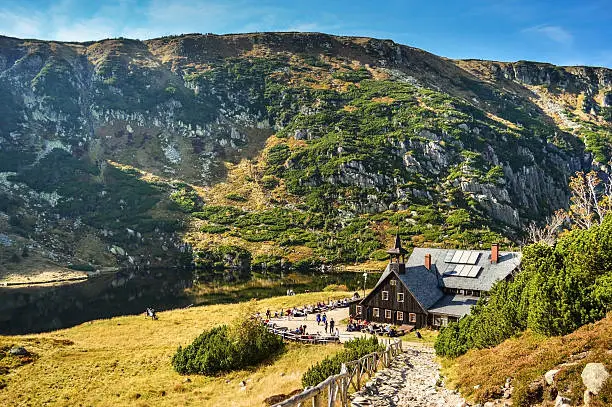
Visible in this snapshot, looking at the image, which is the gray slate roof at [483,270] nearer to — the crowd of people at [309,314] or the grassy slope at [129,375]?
the crowd of people at [309,314]

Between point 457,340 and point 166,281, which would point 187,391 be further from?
point 166,281

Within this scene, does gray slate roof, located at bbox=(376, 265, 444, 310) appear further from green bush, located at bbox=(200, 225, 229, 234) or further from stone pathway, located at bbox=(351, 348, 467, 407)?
green bush, located at bbox=(200, 225, 229, 234)

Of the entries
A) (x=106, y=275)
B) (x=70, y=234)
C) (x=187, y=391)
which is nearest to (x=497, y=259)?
(x=187, y=391)

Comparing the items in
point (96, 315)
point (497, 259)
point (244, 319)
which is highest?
point (497, 259)

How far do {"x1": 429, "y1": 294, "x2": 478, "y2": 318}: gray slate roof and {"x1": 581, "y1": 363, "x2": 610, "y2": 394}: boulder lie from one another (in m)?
40.4

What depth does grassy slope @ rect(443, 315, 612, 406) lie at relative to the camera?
1323 cm

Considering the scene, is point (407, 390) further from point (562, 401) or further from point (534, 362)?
point (562, 401)

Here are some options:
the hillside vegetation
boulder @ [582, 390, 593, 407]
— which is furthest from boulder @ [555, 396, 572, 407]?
the hillside vegetation

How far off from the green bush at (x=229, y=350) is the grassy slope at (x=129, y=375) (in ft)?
4.15

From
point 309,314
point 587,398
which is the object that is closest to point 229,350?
point 309,314

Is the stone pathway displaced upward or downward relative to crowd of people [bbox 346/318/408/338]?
upward

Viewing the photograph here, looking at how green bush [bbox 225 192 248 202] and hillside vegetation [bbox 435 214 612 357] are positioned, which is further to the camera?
green bush [bbox 225 192 248 202]

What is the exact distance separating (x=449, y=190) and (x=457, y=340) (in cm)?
16017

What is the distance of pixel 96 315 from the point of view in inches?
3145
